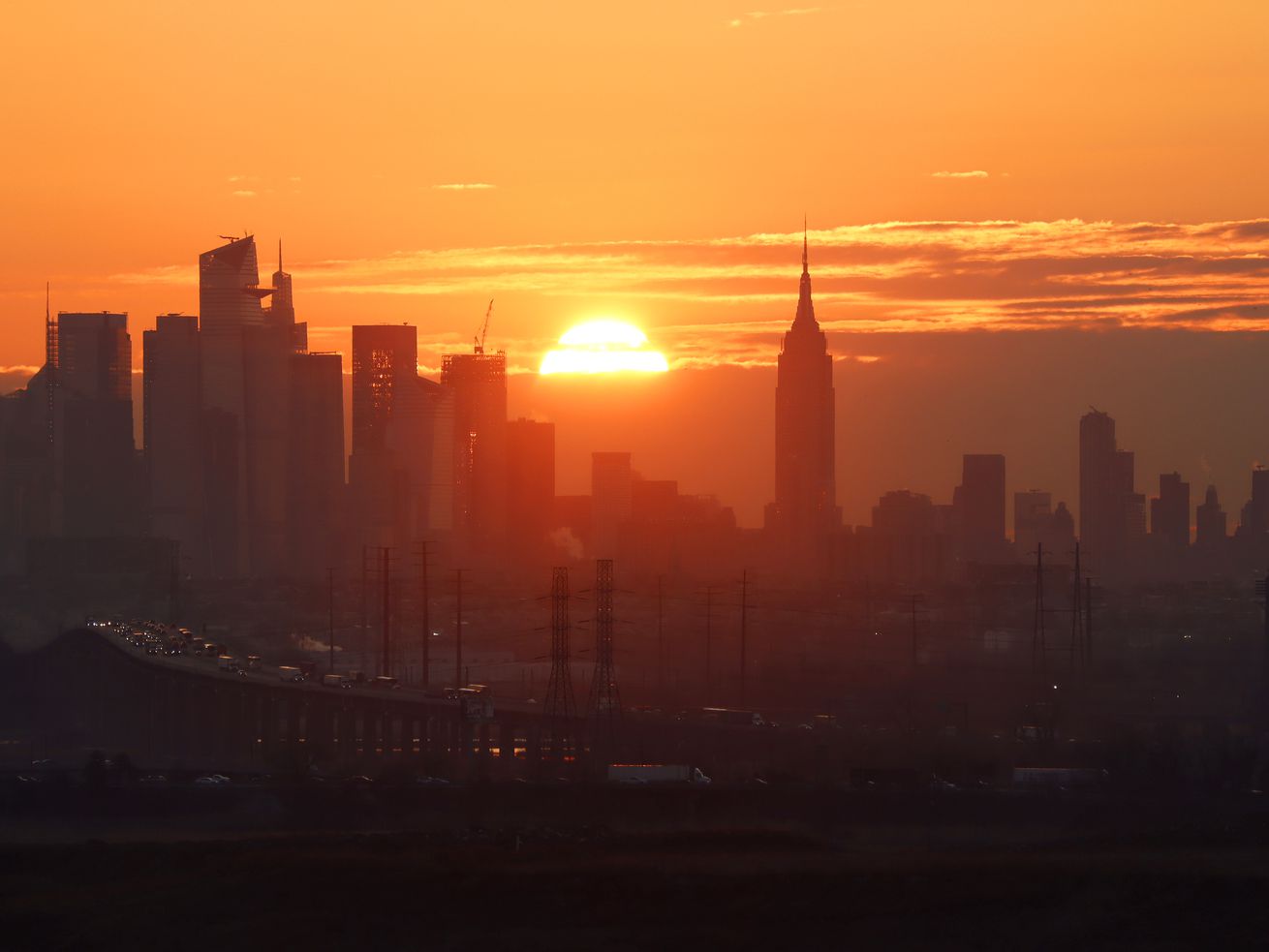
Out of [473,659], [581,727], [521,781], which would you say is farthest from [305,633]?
[521,781]

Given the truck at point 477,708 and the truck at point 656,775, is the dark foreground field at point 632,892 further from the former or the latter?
the truck at point 477,708

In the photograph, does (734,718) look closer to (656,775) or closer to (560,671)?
(560,671)

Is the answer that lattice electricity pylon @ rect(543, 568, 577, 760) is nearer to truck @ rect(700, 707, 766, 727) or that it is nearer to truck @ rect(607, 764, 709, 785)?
truck @ rect(700, 707, 766, 727)

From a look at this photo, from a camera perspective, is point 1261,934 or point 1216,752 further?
point 1216,752

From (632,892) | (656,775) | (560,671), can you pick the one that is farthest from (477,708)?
(632,892)

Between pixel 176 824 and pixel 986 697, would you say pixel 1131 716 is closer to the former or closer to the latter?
pixel 986 697

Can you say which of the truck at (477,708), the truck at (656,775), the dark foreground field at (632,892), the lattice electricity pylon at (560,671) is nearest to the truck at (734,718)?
the lattice electricity pylon at (560,671)

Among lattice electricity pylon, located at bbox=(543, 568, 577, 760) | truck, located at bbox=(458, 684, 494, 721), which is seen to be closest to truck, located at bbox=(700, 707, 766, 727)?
lattice electricity pylon, located at bbox=(543, 568, 577, 760)
